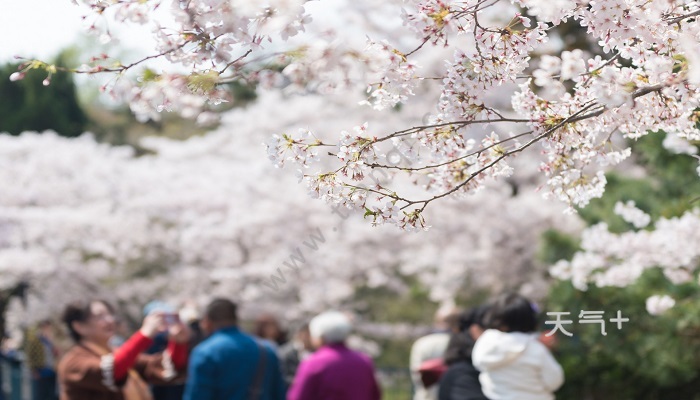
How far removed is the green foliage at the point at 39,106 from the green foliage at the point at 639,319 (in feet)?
60.7

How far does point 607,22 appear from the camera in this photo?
2766 millimetres

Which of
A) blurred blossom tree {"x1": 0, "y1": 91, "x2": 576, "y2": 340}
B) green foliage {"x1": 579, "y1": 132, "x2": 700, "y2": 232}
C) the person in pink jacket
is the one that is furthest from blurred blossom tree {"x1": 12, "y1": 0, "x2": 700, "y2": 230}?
blurred blossom tree {"x1": 0, "y1": 91, "x2": 576, "y2": 340}

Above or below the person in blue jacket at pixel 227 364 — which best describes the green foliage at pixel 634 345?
above

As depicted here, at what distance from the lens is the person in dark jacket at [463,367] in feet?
16.3

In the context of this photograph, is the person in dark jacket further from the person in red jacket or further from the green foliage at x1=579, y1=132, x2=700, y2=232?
the green foliage at x1=579, y1=132, x2=700, y2=232

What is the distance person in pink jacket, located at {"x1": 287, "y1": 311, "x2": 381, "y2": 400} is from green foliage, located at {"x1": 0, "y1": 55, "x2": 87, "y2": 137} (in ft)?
66.4

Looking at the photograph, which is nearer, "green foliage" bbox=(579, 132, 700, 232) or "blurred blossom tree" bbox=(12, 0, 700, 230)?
"blurred blossom tree" bbox=(12, 0, 700, 230)

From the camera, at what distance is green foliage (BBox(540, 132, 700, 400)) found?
7.18 meters

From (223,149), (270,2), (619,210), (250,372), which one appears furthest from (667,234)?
(223,149)

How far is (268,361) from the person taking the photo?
577cm

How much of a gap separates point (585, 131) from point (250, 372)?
9.88 feet

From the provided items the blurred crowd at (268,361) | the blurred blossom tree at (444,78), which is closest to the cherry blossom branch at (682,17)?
the blurred blossom tree at (444,78)

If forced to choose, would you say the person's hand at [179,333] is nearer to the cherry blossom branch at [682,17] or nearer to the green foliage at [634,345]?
the green foliage at [634,345]

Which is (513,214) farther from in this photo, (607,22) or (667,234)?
(607,22)
